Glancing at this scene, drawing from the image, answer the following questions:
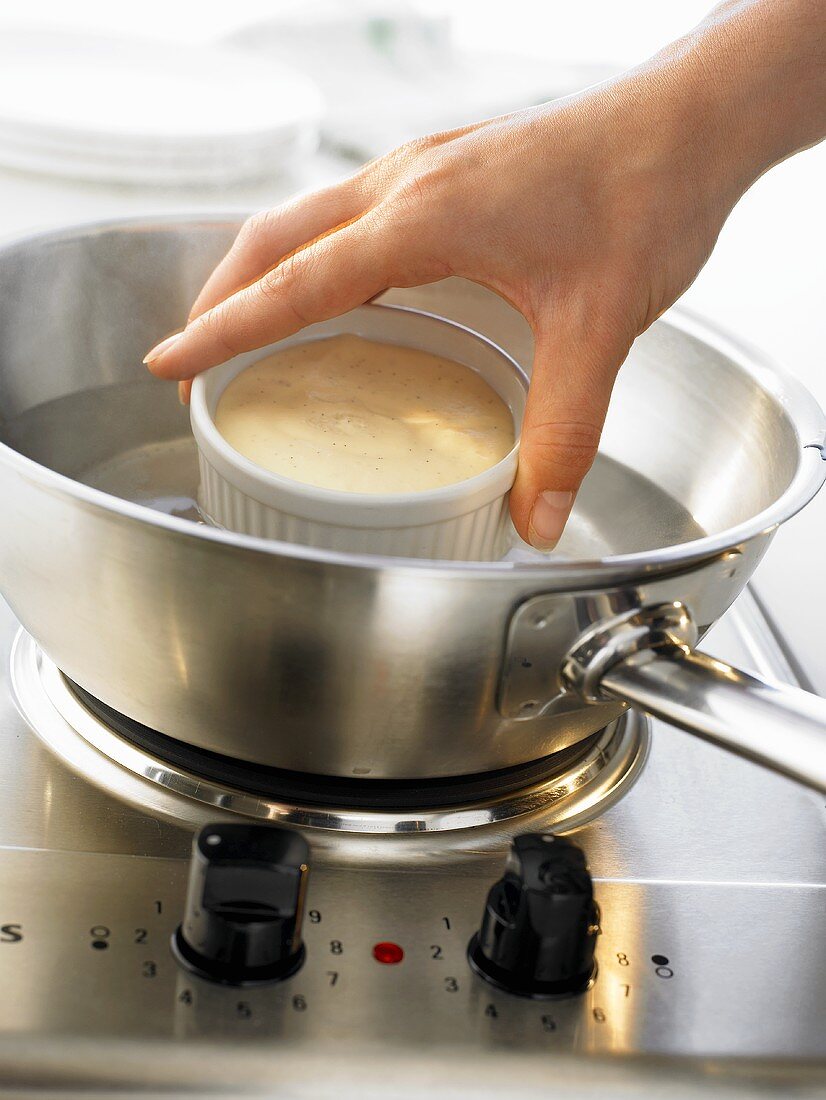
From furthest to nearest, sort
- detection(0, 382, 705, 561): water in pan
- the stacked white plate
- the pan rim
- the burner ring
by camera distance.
Answer: 1. the stacked white plate
2. detection(0, 382, 705, 561): water in pan
3. the burner ring
4. the pan rim

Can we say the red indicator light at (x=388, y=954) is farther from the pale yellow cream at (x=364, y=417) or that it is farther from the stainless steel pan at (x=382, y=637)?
the pale yellow cream at (x=364, y=417)

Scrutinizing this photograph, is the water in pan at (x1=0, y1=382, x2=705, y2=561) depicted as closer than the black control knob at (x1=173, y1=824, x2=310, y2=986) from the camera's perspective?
No

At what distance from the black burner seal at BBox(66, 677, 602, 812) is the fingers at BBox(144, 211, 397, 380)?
0.51 feet

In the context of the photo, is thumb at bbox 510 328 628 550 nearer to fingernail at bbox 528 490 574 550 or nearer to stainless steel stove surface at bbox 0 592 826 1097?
fingernail at bbox 528 490 574 550

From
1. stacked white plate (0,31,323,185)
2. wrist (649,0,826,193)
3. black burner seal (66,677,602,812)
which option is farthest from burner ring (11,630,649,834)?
stacked white plate (0,31,323,185)

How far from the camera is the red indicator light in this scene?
1.23 feet

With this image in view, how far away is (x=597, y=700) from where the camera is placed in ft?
1.20

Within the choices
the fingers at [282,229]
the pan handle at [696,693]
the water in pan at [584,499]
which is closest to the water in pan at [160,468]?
the water in pan at [584,499]

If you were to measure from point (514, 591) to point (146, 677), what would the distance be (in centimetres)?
13

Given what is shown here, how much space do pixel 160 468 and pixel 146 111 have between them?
16.0 inches

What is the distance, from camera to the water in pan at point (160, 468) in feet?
1.87

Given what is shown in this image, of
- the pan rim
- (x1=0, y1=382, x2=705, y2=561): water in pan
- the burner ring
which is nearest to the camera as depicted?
the pan rim

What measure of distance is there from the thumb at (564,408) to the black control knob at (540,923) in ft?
0.49

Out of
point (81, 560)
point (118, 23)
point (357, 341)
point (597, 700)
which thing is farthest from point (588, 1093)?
point (118, 23)
